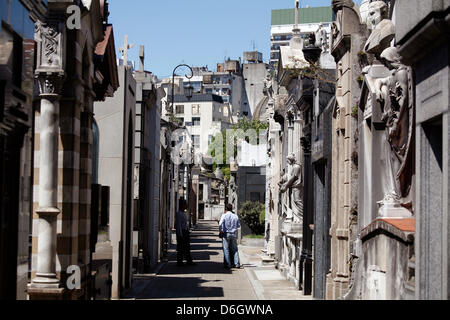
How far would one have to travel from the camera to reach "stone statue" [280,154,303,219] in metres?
20.0

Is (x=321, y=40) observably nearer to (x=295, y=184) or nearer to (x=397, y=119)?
(x=295, y=184)

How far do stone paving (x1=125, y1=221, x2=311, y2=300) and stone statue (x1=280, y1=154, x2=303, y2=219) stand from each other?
1.96 m

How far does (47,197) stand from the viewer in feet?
30.5

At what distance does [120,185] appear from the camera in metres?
16.9

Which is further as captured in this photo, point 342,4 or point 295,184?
point 295,184

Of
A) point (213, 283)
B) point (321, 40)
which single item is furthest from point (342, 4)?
point (213, 283)

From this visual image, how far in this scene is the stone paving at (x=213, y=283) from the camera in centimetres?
1695

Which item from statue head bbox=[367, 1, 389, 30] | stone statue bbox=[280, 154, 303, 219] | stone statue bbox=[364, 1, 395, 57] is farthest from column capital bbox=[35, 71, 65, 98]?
stone statue bbox=[280, 154, 303, 219]

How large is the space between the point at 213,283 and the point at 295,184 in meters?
3.27

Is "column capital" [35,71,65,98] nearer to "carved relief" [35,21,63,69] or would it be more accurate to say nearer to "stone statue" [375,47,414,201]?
"carved relief" [35,21,63,69]

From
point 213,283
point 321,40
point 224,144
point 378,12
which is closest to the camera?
point 378,12

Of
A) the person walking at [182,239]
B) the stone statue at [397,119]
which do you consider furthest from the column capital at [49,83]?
the person walking at [182,239]
